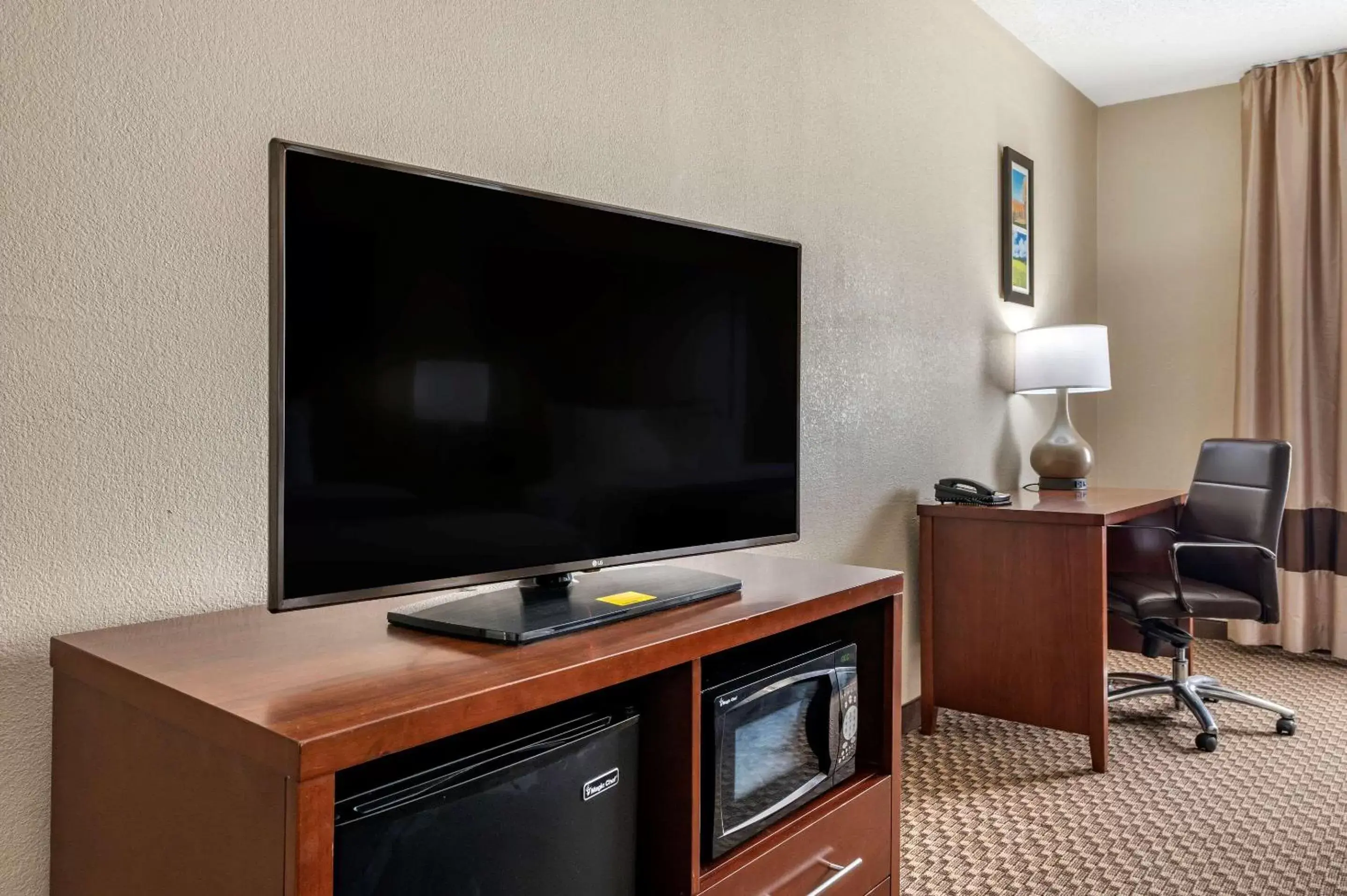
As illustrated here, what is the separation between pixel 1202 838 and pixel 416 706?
2.06 meters

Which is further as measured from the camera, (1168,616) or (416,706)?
(1168,616)

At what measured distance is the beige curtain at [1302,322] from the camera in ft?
12.4

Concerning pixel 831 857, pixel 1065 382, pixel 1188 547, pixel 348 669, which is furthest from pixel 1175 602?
pixel 348 669

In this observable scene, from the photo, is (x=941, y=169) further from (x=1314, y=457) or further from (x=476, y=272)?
(x=476, y=272)

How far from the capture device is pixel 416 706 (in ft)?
3.06

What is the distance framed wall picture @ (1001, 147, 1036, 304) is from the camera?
357 centimetres

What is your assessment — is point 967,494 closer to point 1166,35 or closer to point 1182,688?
point 1182,688

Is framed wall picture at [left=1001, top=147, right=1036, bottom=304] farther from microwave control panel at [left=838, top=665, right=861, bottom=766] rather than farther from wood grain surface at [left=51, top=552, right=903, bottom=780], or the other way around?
wood grain surface at [left=51, top=552, right=903, bottom=780]

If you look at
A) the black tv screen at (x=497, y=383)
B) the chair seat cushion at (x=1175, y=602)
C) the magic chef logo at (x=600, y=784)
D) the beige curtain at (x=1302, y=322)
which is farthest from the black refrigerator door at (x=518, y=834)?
the beige curtain at (x=1302, y=322)

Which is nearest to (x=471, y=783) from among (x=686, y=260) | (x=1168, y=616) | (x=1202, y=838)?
(x=686, y=260)

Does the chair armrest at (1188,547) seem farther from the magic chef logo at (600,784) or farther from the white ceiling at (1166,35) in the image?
the magic chef logo at (600,784)

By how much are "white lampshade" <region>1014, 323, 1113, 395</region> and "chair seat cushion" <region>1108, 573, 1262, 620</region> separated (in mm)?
786

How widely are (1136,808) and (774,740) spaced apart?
140 cm

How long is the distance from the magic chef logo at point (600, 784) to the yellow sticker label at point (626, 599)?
0.80 feet
